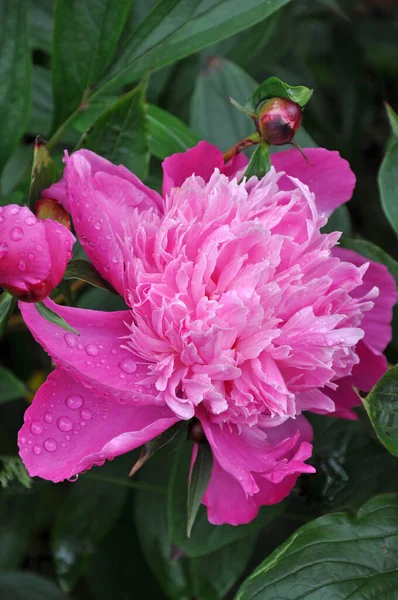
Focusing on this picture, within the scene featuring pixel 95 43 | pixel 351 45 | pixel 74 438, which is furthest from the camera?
pixel 351 45

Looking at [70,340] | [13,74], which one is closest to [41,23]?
[13,74]

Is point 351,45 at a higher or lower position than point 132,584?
higher

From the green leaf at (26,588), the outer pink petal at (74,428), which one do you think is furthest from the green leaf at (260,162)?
the green leaf at (26,588)

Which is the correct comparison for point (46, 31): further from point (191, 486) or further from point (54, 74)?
point (191, 486)

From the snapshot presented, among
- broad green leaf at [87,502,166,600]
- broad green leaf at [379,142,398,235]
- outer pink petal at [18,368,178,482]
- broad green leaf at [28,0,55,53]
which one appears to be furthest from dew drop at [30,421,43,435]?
broad green leaf at [28,0,55,53]

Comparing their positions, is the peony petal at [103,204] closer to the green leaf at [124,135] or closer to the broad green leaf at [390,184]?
the green leaf at [124,135]

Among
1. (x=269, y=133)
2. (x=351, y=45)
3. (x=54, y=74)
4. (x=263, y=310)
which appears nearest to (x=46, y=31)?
(x=54, y=74)

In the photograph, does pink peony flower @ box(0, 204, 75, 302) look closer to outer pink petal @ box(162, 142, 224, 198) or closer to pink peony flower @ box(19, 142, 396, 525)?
pink peony flower @ box(19, 142, 396, 525)

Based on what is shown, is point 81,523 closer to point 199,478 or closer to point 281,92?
point 199,478
